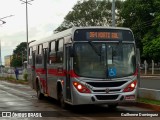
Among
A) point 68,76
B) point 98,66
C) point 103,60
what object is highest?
point 103,60

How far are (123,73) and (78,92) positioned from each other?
1.67m

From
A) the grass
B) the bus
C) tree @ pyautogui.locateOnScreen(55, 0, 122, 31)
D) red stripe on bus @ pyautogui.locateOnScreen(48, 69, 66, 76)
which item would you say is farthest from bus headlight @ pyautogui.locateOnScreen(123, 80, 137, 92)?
tree @ pyautogui.locateOnScreen(55, 0, 122, 31)

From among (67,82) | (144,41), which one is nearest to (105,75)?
(67,82)

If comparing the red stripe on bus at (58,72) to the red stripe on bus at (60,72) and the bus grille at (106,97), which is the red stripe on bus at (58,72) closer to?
the red stripe on bus at (60,72)

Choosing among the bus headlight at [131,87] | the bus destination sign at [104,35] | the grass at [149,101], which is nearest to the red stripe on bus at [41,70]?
the grass at [149,101]

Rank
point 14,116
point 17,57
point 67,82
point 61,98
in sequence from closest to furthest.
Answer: point 14,116
point 67,82
point 61,98
point 17,57

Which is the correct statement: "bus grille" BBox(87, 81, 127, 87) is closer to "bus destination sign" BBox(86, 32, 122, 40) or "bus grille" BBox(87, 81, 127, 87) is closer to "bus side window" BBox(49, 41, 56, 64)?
"bus destination sign" BBox(86, 32, 122, 40)

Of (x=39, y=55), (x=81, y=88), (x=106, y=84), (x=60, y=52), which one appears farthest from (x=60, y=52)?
(x=39, y=55)

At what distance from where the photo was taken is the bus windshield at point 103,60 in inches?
551

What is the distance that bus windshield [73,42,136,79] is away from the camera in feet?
45.9

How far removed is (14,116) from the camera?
13.7 m

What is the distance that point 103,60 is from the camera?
1410 centimetres

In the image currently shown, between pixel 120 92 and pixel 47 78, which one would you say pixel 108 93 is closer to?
pixel 120 92

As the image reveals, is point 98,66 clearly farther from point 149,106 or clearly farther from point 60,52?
point 149,106
